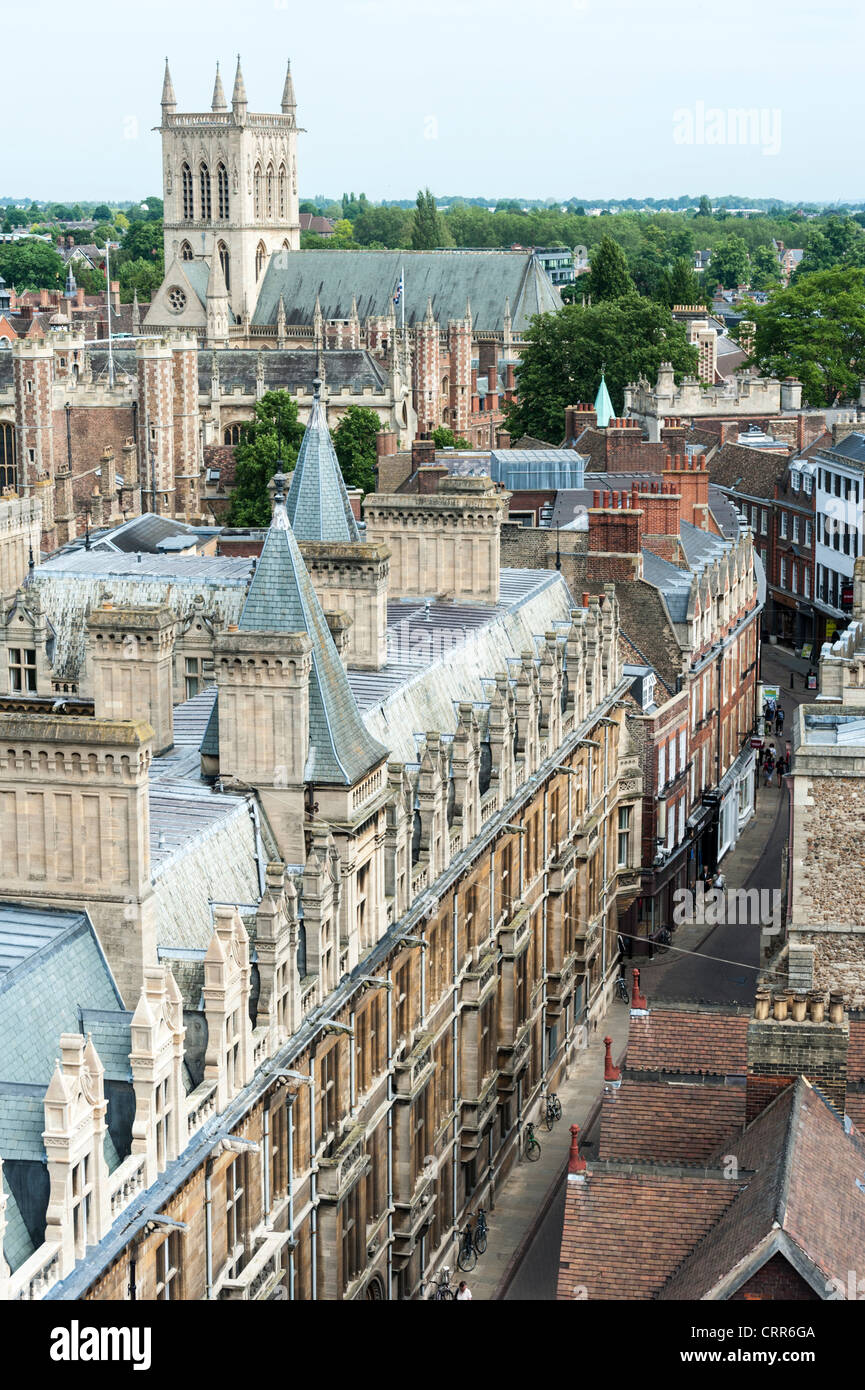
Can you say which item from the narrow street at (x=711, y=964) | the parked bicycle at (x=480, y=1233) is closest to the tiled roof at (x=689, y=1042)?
the narrow street at (x=711, y=964)

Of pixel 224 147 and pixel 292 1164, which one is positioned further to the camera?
pixel 224 147

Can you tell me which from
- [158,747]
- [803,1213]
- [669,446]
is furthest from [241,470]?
[803,1213]

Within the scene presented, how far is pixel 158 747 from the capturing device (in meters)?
41.6

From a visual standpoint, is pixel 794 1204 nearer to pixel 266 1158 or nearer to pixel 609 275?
pixel 266 1158

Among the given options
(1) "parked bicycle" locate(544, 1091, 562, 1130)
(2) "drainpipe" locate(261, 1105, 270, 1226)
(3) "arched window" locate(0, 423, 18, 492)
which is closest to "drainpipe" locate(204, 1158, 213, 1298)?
(2) "drainpipe" locate(261, 1105, 270, 1226)

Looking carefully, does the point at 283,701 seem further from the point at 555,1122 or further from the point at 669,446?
the point at 669,446

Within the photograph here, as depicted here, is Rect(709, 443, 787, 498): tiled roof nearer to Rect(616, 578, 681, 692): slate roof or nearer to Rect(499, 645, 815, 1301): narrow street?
Rect(499, 645, 815, 1301): narrow street

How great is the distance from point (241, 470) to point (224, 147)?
69341 millimetres

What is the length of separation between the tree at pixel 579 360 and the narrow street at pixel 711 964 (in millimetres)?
46890

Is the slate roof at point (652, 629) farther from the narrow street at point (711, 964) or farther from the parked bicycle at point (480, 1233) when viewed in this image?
the parked bicycle at point (480, 1233)

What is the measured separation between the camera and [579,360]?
136m

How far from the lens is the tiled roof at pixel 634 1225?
1140 inches

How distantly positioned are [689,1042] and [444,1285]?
951 centimetres

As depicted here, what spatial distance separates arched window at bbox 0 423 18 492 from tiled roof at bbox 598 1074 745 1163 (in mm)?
88091
